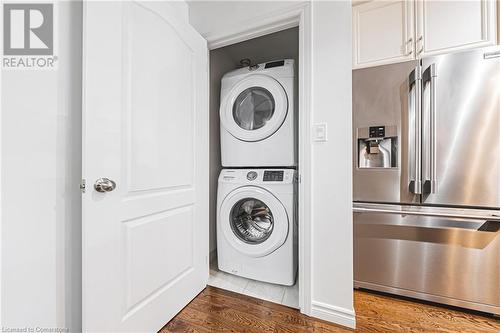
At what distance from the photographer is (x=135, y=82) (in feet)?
3.57

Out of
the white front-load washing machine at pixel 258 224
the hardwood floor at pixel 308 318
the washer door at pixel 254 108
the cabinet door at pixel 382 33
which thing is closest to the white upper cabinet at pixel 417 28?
the cabinet door at pixel 382 33

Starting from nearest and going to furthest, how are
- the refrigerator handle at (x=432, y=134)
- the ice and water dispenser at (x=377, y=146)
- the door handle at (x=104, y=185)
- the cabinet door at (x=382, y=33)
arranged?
the door handle at (x=104, y=185) → the refrigerator handle at (x=432, y=134) → the ice and water dispenser at (x=377, y=146) → the cabinet door at (x=382, y=33)

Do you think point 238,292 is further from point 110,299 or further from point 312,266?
point 110,299

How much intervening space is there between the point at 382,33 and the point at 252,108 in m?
1.16

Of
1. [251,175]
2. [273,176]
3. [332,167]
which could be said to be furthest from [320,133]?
[251,175]

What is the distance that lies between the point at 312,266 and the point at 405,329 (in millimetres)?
601

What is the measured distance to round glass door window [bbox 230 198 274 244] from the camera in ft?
5.99

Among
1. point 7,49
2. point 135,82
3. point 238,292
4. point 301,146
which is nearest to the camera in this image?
point 7,49

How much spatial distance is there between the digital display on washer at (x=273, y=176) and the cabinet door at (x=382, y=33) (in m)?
1.09

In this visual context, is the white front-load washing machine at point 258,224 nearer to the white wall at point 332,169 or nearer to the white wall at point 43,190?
the white wall at point 332,169

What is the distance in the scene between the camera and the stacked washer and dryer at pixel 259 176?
5.39 feet

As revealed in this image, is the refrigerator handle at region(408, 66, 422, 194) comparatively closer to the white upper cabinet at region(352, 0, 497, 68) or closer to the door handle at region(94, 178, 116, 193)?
the white upper cabinet at region(352, 0, 497, 68)

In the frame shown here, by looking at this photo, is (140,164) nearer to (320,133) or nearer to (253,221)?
(320,133)

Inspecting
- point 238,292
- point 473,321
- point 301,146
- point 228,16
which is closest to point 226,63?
point 228,16
